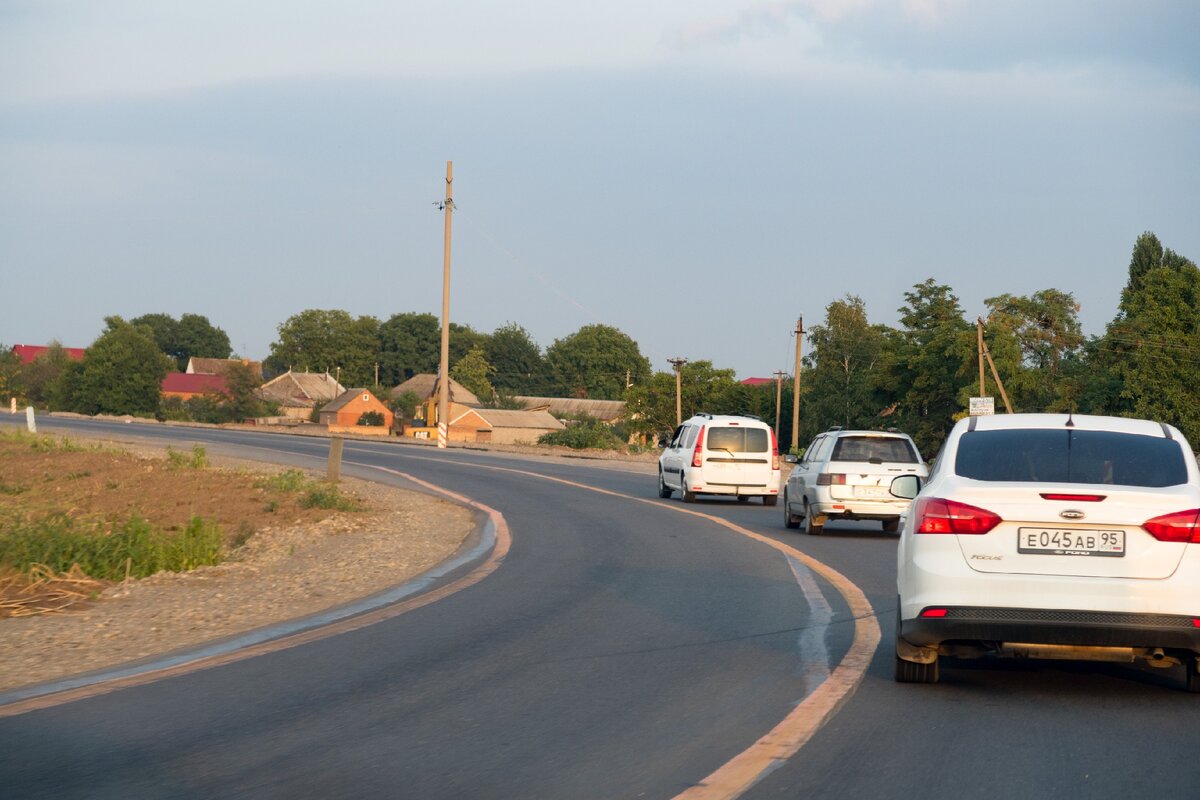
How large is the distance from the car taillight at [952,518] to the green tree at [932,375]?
7517 cm

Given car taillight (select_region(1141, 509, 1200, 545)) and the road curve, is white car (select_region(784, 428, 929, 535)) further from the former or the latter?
car taillight (select_region(1141, 509, 1200, 545))

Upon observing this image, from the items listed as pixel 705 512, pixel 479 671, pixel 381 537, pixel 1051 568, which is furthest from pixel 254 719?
pixel 705 512

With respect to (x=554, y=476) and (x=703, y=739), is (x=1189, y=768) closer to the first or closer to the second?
(x=703, y=739)

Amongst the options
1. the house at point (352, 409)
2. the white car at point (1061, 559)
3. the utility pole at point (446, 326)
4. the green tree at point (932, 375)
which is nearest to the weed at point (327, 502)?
the white car at point (1061, 559)

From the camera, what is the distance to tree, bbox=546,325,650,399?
18275 centimetres

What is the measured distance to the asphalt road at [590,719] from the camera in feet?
19.1

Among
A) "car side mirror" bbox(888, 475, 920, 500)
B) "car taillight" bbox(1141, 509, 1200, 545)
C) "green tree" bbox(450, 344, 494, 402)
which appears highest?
"green tree" bbox(450, 344, 494, 402)

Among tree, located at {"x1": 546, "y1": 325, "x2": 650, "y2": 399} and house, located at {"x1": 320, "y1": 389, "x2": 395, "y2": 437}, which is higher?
tree, located at {"x1": 546, "y1": 325, "x2": 650, "y2": 399}

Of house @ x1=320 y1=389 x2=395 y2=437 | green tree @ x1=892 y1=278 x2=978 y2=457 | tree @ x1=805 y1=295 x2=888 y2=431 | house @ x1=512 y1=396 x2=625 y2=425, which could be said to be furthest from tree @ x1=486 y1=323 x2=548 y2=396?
green tree @ x1=892 y1=278 x2=978 y2=457

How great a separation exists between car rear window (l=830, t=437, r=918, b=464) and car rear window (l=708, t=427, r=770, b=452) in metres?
6.14

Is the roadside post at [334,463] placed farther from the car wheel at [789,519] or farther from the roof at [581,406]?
the roof at [581,406]

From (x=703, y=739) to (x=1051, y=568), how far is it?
231cm

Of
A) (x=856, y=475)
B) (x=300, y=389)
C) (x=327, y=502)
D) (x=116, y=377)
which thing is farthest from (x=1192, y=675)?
(x=300, y=389)

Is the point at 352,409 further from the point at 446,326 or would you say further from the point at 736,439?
the point at 736,439
